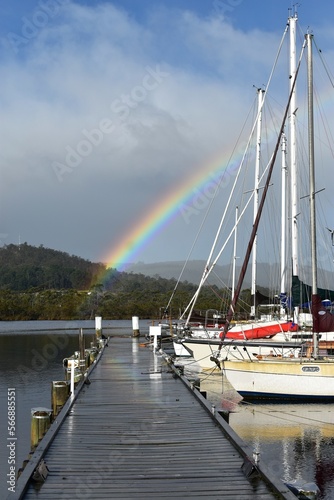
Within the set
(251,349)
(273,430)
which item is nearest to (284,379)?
(273,430)

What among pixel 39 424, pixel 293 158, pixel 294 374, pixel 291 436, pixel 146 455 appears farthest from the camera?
pixel 293 158

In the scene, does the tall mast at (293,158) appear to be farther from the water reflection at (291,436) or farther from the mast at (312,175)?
the water reflection at (291,436)

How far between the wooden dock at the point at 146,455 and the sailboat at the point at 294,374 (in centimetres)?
776

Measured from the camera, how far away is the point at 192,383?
21125 millimetres

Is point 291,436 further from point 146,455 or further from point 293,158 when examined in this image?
point 293,158

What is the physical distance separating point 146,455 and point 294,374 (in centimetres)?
1544

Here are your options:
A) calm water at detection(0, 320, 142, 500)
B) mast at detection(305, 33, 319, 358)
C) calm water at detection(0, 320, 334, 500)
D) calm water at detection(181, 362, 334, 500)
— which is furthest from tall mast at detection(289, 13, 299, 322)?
calm water at detection(0, 320, 142, 500)

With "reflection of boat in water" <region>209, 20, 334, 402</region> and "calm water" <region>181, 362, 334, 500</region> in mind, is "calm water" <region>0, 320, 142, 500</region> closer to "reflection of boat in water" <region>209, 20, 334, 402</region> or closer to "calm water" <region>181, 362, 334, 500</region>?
"calm water" <region>181, 362, 334, 500</region>

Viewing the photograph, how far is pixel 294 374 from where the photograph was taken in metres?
25.7

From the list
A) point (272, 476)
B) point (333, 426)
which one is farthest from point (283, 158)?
point (272, 476)

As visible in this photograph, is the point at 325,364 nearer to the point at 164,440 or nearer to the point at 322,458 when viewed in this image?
the point at 322,458

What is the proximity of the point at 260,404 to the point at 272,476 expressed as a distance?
55.7 ft

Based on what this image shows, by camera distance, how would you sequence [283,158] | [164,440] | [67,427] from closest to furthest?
1. [164,440]
2. [67,427]
3. [283,158]

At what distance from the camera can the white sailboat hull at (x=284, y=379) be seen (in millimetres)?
25359
